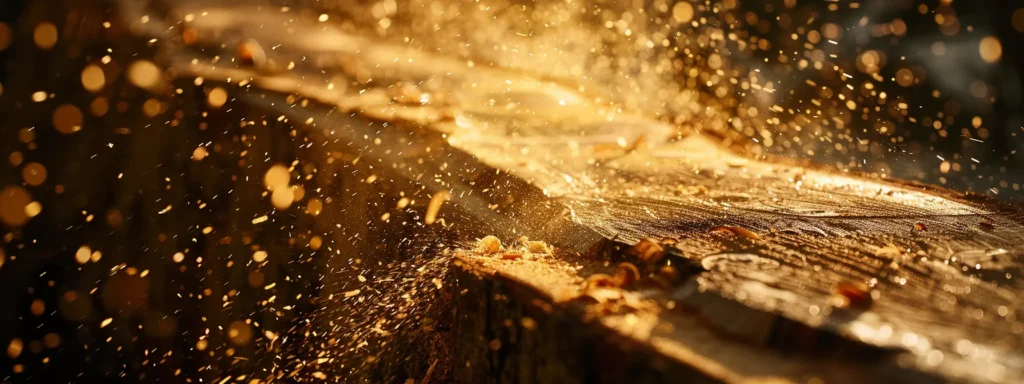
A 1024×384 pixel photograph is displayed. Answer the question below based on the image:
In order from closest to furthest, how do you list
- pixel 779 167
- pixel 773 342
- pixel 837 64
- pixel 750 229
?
pixel 773 342 → pixel 750 229 → pixel 779 167 → pixel 837 64

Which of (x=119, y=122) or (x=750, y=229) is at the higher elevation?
(x=750, y=229)

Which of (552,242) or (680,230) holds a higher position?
(680,230)

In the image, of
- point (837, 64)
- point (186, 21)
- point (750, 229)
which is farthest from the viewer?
point (837, 64)

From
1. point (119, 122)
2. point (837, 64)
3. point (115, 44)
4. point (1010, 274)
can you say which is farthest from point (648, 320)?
point (837, 64)

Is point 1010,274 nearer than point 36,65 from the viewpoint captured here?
Yes

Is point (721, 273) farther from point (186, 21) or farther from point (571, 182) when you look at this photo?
point (186, 21)

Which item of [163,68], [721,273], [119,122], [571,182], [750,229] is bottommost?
[119,122]

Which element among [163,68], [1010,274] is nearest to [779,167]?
[1010,274]
